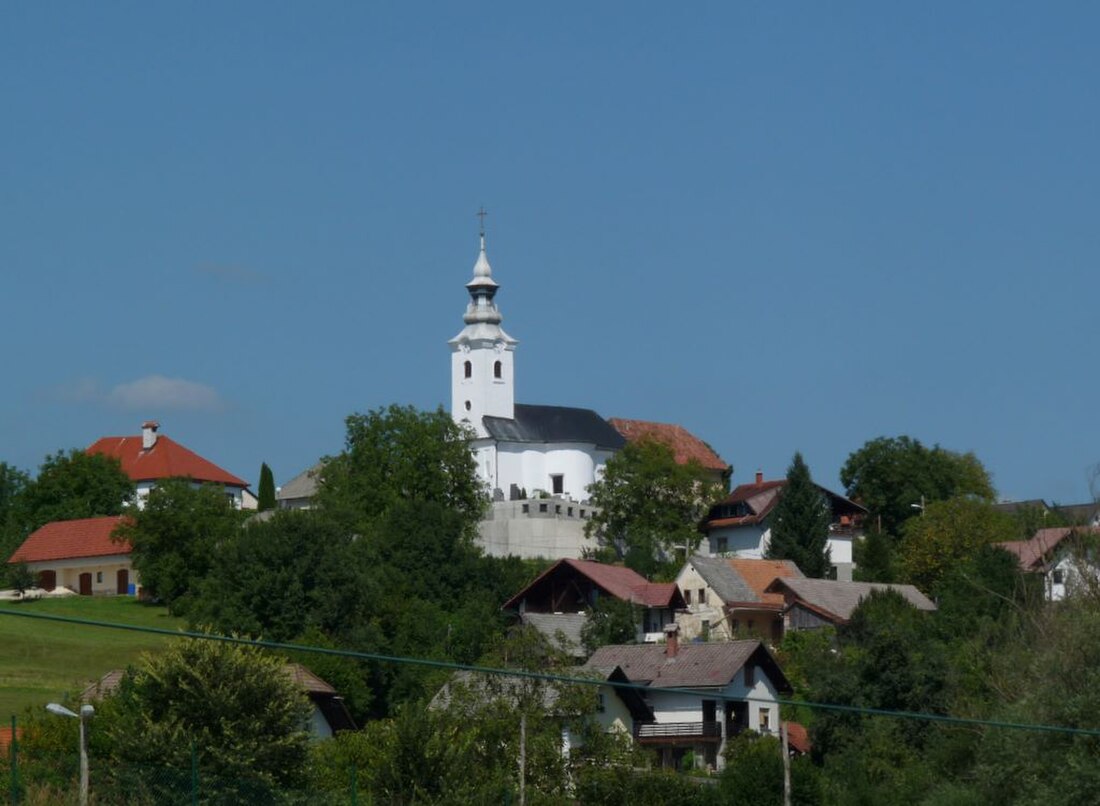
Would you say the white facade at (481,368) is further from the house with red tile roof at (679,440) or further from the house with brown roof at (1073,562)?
the house with brown roof at (1073,562)

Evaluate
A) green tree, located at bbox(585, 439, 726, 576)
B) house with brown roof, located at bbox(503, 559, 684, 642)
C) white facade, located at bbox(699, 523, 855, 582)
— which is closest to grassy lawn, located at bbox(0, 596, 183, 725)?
house with brown roof, located at bbox(503, 559, 684, 642)

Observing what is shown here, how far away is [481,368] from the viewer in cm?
11600

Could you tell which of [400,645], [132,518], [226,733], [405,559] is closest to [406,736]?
[226,733]

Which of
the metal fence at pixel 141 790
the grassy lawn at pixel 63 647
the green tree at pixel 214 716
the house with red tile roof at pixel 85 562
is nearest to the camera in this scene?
the metal fence at pixel 141 790

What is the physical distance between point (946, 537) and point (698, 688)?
29.7 m

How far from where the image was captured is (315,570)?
70.1 meters

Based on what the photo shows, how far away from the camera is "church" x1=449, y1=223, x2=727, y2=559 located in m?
96.1

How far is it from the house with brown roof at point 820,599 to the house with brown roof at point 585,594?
4902 mm

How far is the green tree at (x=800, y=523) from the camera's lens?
300ft

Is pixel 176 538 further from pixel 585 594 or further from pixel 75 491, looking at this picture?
pixel 75 491

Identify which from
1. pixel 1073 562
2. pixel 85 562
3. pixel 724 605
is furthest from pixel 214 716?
pixel 85 562

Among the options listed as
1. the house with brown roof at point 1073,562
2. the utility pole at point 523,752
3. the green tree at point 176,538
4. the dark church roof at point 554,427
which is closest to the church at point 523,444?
the dark church roof at point 554,427

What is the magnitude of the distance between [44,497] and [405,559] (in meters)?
37.1

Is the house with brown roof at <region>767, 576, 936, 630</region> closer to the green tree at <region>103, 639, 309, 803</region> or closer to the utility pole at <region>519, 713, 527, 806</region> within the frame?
the utility pole at <region>519, 713, 527, 806</region>
